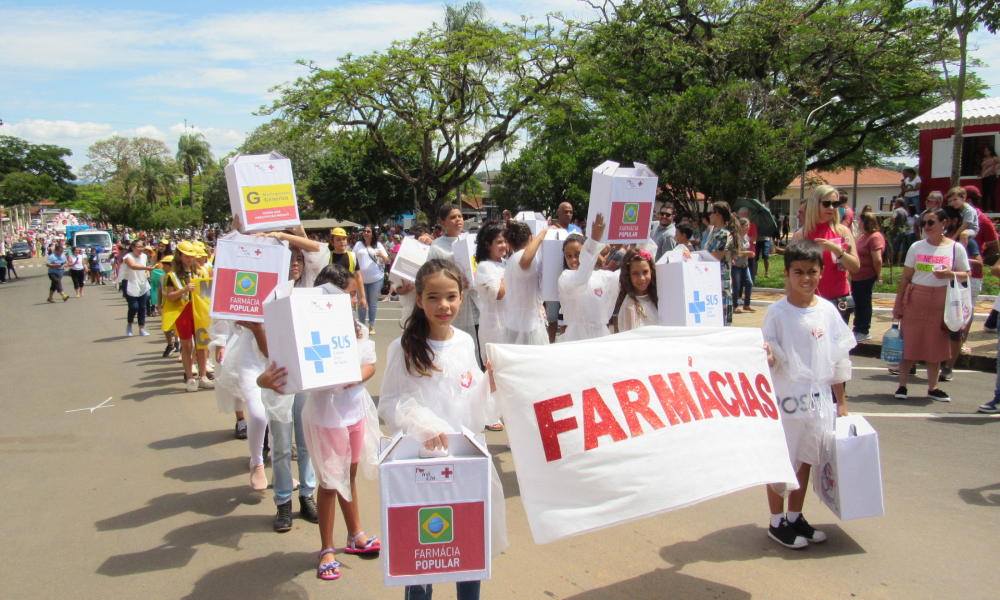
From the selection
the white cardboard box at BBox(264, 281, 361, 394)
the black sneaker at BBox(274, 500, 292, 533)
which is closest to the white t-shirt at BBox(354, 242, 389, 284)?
the black sneaker at BBox(274, 500, 292, 533)

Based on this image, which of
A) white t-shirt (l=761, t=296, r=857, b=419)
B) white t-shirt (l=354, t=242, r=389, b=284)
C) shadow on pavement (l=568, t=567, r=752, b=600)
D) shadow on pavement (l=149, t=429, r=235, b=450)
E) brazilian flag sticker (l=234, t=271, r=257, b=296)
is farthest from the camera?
white t-shirt (l=354, t=242, r=389, b=284)

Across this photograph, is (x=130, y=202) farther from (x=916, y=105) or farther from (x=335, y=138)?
(x=916, y=105)

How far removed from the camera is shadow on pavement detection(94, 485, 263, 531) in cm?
461

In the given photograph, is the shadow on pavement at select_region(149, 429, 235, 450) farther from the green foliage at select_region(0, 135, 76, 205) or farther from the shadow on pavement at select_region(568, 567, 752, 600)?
the green foliage at select_region(0, 135, 76, 205)

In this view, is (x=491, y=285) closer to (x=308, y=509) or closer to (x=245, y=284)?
(x=245, y=284)

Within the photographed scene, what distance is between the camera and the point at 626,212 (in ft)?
15.1

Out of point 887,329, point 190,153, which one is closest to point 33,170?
point 190,153

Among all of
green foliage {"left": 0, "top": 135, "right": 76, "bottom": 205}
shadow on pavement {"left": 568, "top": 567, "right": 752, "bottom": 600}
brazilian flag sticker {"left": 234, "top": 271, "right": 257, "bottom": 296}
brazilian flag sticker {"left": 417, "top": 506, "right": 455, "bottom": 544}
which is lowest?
shadow on pavement {"left": 568, "top": 567, "right": 752, "bottom": 600}

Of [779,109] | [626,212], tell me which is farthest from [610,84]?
[626,212]

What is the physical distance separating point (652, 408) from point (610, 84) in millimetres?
21950

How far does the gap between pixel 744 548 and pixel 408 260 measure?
4277 millimetres

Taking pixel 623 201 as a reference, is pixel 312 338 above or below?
below

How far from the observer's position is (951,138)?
2095 cm

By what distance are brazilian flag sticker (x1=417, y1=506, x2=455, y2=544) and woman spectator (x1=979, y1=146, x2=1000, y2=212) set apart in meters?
21.8
